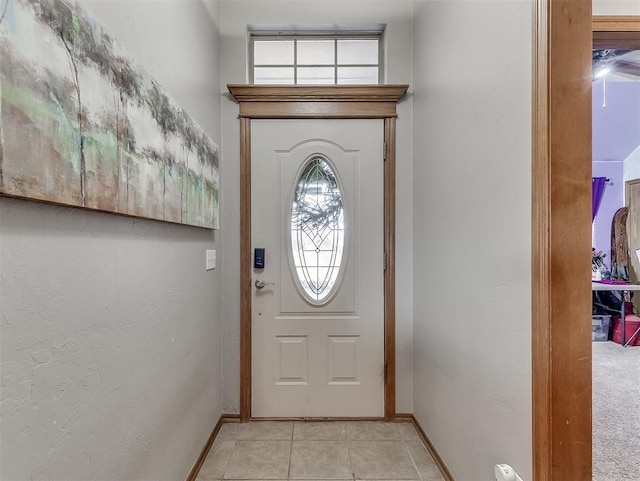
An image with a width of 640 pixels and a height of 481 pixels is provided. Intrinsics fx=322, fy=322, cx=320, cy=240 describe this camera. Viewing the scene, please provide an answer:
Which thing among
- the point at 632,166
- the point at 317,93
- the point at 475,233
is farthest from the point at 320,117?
the point at 632,166

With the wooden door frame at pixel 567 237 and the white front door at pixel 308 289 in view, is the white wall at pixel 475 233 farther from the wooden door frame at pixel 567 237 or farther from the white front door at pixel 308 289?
the white front door at pixel 308 289

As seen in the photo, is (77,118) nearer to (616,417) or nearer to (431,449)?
(431,449)

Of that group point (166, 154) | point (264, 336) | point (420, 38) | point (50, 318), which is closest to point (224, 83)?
point (166, 154)

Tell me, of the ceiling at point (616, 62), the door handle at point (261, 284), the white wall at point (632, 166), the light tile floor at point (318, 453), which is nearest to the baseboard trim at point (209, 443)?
the light tile floor at point (318, 453)

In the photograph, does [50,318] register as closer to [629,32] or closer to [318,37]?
[629,32]

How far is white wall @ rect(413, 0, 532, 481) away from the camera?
3.71 ft

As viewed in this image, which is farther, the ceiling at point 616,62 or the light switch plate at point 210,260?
the ceiling at point 616,62

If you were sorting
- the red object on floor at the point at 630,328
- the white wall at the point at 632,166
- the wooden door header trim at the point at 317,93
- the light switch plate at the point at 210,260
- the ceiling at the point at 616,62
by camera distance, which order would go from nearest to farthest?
the light switch plate at the point at 210,260, the wooden door header trim at the point at 317,93, the ceiling at the point at 616,62, the red object on floor at the point at 630,328, the white wall at the point at 632,166

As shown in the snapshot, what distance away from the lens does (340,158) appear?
226cm

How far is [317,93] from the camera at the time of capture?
2.18 meters

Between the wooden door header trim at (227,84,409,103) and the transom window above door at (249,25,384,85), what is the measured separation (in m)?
0.22

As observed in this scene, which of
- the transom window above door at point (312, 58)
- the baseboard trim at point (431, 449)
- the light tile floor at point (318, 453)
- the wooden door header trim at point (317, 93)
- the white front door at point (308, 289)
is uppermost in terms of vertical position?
the transom window above door at point (312, 58)

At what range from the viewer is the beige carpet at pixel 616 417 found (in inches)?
69.1

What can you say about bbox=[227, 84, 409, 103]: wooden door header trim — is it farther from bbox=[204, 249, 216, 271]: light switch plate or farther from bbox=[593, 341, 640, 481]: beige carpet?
bbox=[593, 341, 640, 481]: beige carpet
